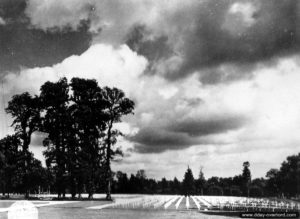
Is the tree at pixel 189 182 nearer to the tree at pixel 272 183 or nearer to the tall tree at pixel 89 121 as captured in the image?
the tree at pixel 272 183

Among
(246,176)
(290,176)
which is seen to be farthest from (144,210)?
(246,176)

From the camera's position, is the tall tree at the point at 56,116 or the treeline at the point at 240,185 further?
the treeline at the point at 240,185

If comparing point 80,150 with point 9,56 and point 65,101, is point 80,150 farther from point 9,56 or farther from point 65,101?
point 9,56

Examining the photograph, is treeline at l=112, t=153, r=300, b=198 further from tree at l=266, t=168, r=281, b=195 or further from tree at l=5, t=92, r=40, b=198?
tree at l=5, t=92, r=40, b=198

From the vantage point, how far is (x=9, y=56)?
2745 cm

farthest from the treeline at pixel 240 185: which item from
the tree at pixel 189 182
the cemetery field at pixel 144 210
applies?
the cemetery field at pixel 144 210

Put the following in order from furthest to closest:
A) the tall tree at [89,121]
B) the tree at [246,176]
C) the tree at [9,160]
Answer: the tree at [246,176]
the tree at [9,160]
the tall tree at [89,121]

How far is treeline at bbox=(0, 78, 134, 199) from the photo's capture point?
162 ft

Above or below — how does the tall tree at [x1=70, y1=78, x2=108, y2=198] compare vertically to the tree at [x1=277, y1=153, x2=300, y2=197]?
above

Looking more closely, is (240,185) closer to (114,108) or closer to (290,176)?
(290,176)

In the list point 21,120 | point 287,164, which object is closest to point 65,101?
point 21,120

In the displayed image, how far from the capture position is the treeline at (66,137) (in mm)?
49469

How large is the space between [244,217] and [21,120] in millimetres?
42632

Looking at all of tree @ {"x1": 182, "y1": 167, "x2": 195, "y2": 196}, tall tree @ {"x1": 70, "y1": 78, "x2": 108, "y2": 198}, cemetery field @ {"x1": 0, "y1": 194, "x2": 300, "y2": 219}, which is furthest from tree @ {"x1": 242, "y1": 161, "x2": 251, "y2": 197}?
cemetery field @ {"x1": 0, "y1": 194, "x2": 300, "y2": 219}
